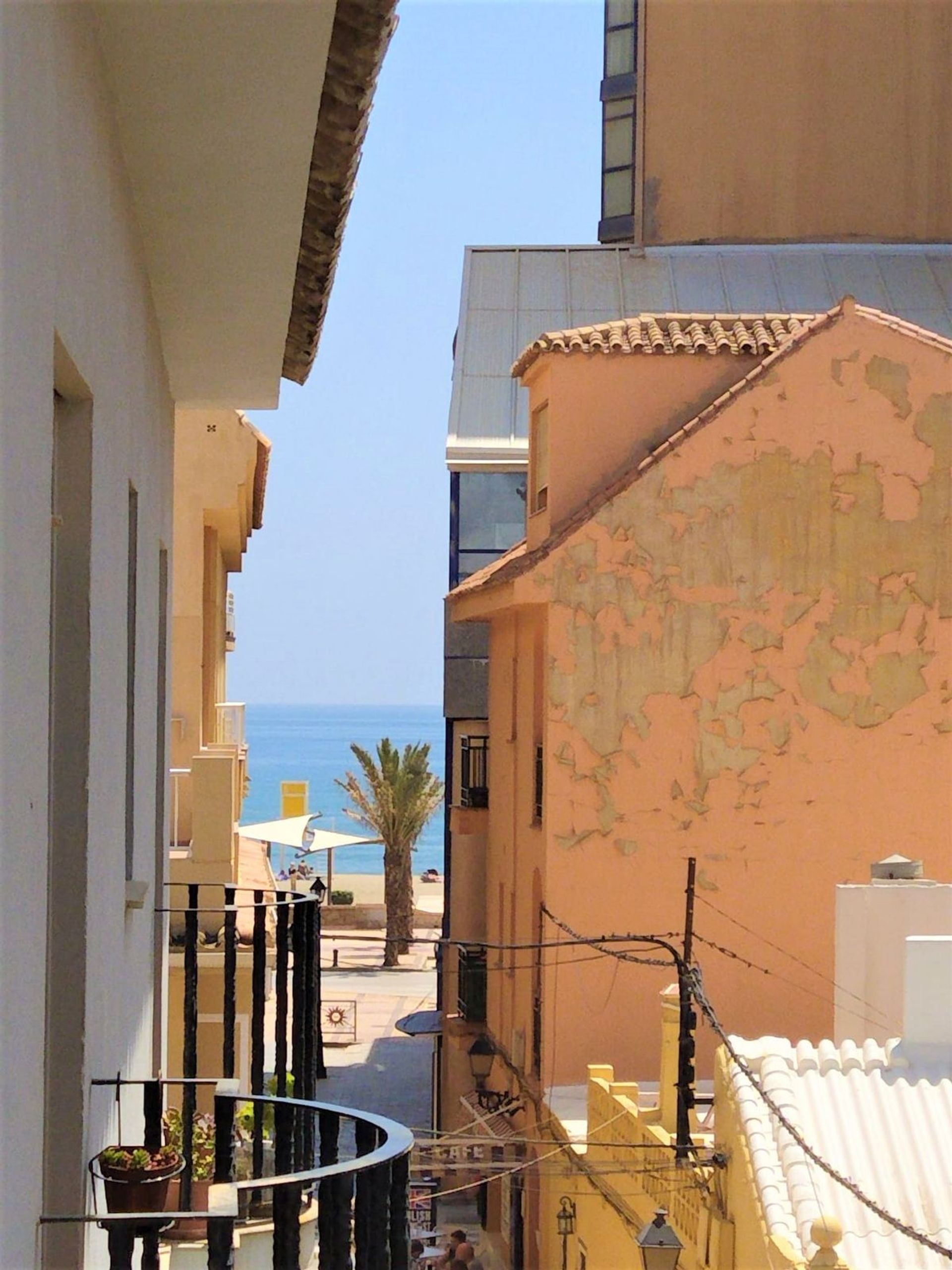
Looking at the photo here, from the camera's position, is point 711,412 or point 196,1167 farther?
point 711,412

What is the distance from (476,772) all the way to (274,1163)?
1688cm

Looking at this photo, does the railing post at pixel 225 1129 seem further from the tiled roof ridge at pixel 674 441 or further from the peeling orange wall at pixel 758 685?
the tiled roof ridge at pixel 674 441

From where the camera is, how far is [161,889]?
8.55 m

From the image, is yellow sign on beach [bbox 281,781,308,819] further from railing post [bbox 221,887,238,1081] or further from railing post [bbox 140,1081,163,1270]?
railing post [bbox 140,1081,163,1270]

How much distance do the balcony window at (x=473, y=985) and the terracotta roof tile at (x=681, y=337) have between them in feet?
24.6

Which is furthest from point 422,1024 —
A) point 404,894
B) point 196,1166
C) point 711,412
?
point 196,1166

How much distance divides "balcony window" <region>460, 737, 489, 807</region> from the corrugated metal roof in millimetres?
5922

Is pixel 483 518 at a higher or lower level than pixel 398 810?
higher

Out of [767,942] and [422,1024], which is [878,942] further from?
[422,1024]

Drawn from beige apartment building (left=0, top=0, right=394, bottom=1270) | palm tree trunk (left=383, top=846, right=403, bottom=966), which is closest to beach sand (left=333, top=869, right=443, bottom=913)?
palm tree trunk (left=383, top=846, right=403, bottom=966)

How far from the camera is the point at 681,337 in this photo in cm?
1975

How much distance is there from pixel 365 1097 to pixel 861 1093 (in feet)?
58.0

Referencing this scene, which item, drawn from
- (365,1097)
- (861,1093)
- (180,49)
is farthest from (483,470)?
(180,49)

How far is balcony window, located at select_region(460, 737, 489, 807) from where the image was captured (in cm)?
2325
